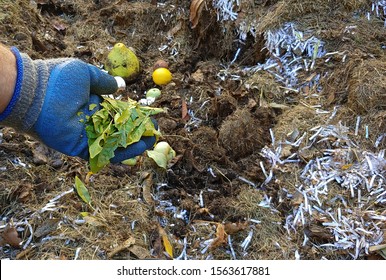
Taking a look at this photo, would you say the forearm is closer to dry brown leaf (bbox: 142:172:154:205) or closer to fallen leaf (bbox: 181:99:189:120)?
dry brown leaf (bbox: 142:172:154:205)

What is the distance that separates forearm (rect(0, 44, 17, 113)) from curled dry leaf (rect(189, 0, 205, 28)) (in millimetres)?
2352

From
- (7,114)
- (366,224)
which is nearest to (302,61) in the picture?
(366,224)

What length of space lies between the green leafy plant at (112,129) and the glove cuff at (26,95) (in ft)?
1.17

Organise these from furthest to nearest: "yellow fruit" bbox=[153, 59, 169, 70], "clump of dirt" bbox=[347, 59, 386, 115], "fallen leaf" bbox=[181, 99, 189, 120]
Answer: "yellow fruit" bbox=[153, 59, 169, 70] → "fallen leaf" bbox=[181, 99, 189, 120] → "clump of dirt" bbox=[347, 59, 386, 115]

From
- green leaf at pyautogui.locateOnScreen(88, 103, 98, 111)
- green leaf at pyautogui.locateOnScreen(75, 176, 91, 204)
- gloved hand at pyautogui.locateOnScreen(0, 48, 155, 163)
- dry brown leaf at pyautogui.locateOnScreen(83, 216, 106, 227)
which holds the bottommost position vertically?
dry brown leaf at pyautogui.locateOnScreen(83, 216, 106, 227)

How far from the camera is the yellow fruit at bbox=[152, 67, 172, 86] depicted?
13.6ft

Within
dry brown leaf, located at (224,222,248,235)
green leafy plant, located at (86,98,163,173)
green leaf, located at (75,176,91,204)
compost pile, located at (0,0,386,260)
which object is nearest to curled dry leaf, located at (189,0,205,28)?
compost pile, located at (0,0,386,260)

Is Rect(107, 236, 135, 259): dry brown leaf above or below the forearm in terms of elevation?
below

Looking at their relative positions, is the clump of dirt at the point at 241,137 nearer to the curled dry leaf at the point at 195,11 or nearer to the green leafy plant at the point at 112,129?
the green leafy plant at the point at 112,129

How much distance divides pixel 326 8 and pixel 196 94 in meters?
1.45

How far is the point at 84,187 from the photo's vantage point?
9.95 feet

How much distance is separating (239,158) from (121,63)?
155cm

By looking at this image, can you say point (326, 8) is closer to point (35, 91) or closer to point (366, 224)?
point (366, 224)

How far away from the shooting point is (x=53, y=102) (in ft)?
8.27
